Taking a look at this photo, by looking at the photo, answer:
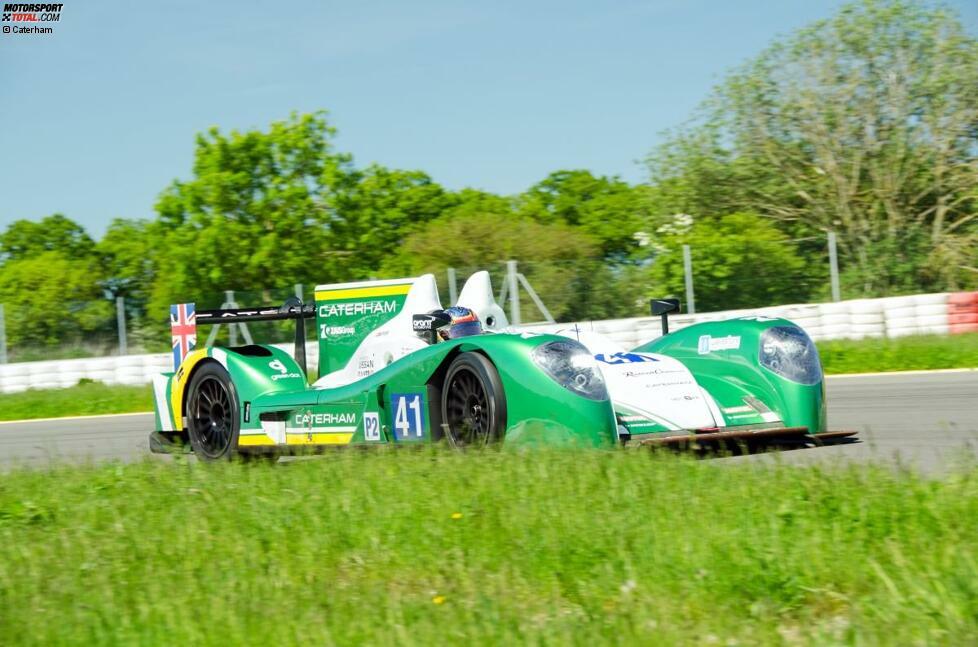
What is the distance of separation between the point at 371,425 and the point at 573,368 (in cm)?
148

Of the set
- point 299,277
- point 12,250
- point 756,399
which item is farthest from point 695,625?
point 12,250

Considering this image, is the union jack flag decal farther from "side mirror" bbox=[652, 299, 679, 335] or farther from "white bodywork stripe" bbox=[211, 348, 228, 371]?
"side mirror" bbox=[652, 299, 679, 335]

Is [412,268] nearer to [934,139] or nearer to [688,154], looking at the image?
[688,154]

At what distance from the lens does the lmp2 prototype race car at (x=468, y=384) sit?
6.08 metres

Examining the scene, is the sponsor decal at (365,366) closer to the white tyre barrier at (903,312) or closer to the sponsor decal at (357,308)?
the sponsor decal at (357,308)

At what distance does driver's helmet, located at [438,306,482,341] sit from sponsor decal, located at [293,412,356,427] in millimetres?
766

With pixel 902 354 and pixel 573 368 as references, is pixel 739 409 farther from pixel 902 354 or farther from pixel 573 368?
pixel 902 354

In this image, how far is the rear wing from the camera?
326 inches

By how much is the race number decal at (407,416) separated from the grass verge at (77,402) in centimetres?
996

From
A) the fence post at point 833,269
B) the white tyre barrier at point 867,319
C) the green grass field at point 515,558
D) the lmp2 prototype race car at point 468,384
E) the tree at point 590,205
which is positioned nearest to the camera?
the green grass field at point 515,558

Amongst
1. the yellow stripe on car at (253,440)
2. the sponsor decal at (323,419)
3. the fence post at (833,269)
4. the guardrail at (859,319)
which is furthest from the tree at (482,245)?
the sponsor decal at (323,419)

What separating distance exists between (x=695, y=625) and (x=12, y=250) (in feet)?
207

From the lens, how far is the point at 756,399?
676 cm

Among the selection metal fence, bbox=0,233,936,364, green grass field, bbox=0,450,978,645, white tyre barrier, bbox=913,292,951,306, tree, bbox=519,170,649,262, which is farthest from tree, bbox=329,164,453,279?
green grass field, bbox=0,450,978,645
